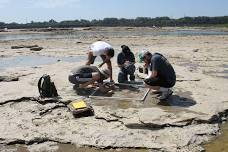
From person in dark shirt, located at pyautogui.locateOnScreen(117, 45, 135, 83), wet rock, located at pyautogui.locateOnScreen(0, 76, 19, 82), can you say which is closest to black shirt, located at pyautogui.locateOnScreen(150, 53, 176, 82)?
person in dark shirt, located at pyautogui.locateOnScreen(117, 45, 135, 83)

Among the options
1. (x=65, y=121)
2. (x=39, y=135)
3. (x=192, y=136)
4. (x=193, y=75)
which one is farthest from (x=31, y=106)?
(x=193, y=75)

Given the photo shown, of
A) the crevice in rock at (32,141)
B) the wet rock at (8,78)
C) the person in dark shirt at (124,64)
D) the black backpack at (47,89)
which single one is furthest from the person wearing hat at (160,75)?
the wet rock at (8,78)

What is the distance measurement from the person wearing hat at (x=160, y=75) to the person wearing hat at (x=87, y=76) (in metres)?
1.30

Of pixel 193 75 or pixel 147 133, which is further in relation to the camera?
pixel 193 75

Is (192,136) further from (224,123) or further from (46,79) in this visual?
(46,79)

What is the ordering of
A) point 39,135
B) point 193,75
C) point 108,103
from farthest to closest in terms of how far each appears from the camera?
point 193,75
point 108,103
point 39,135

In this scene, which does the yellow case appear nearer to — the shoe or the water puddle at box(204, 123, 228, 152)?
the shoe

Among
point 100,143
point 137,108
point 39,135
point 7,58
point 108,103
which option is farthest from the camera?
point 7,58

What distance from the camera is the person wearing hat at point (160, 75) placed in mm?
8977

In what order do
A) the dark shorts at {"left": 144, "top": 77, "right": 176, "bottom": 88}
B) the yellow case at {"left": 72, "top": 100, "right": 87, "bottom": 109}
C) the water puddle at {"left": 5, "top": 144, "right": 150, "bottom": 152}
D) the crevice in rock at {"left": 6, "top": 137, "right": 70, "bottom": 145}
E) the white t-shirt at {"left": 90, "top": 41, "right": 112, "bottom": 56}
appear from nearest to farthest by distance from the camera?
1. the water puddle at {"left": 5, "top": 144, "right": 150, "bottom": 152}
2. the crevice in rock at {"left": 6, "top": 137, "right": 70, "bottom": 145}
3. the yellow case at {"left": 72, "top": 100, "right": 87, "bottom": 109}
4. the dark shorts at {"left": 144, "top": 77, "right": 176, "bottom": 88}
5. the white t-shirt at {"left": 90, "top": 41, "right": 112, "bottom": 56}

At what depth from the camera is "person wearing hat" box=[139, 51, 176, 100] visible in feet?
29.5

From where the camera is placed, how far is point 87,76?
10039 millimetres

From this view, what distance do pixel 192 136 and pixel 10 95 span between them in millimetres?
4952

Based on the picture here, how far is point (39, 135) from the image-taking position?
6.91 meters
